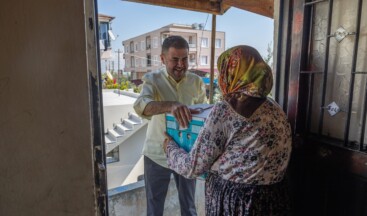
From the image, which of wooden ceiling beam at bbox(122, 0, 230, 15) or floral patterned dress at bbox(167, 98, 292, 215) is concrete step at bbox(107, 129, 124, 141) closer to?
wooden ceiling beam at bbox(122, 0, 230, 15)

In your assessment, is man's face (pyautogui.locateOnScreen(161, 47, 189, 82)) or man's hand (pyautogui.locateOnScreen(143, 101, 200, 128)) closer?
man's hand (pyautogui.locateOnScreen(143, 101, 200, 128))

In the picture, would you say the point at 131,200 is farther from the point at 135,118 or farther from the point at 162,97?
the point at 135,118

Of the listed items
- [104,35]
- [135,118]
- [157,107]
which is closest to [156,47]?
[104,35]

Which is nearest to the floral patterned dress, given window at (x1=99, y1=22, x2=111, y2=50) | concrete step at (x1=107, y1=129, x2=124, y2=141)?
concrete step at (x1=107, y1=129, x2=124, y2=141)

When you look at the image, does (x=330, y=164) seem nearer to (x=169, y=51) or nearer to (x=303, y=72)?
(x=303, y=72)

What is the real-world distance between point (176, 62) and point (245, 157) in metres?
0.92

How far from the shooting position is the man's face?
5.63 ft

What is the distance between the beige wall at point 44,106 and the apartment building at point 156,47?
65.4 feet

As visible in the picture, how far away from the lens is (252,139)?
1056 mm

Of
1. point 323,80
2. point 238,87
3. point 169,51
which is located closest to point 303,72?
point 323,80

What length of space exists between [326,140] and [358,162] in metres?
0.18

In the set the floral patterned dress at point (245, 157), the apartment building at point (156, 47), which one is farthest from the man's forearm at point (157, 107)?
the apartment building at point (156, 47)

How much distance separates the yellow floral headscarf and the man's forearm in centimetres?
43

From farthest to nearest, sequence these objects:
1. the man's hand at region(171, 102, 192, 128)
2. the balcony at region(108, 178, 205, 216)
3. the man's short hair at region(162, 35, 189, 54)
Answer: the balcony at region(108, 178, 205, 216) → the man's short hair at region(162, 35, 189, 54) → the man's hand at region(171, 102, 192, 128)
